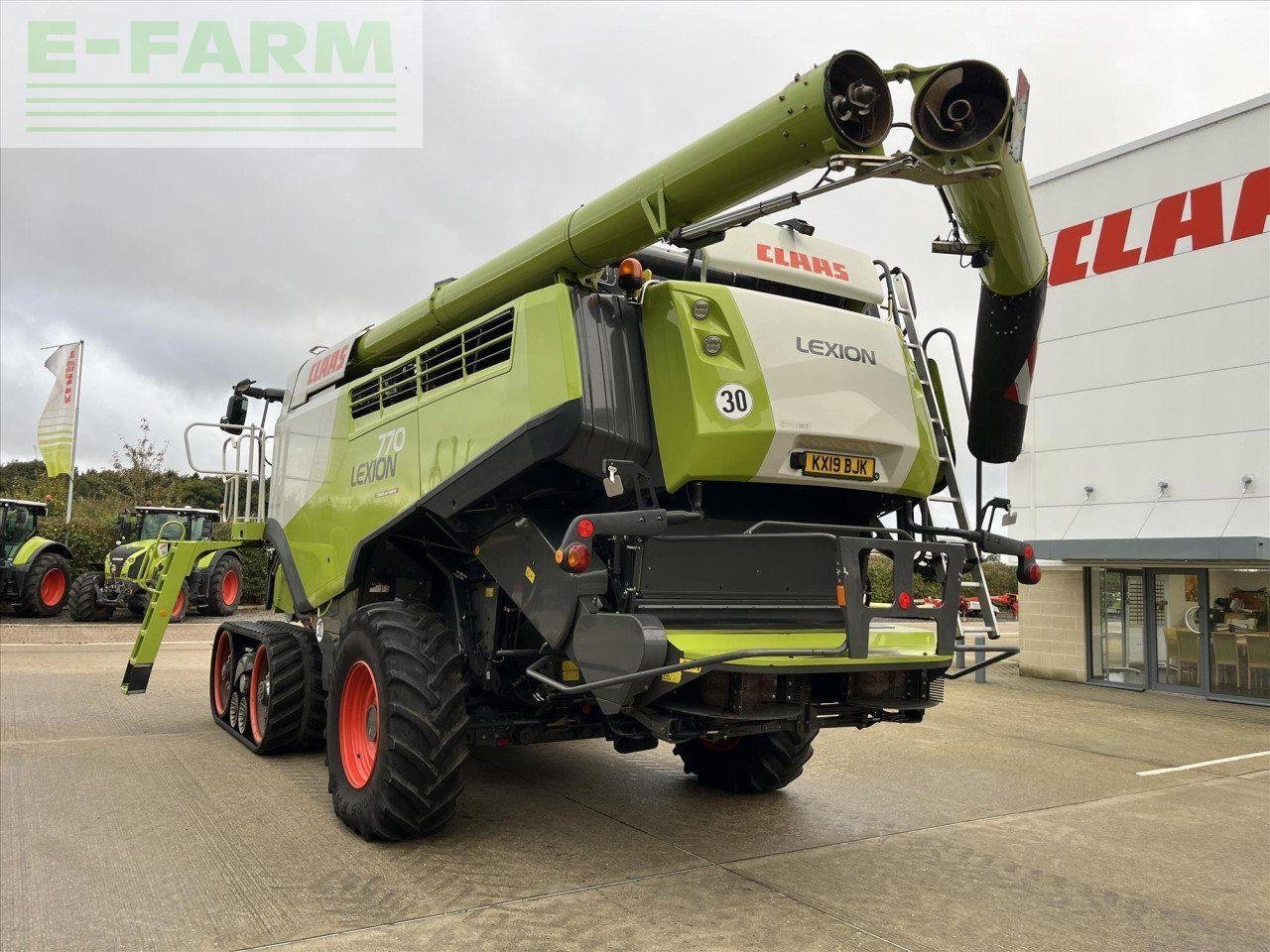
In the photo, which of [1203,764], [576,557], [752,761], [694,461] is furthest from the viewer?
[1203,764]

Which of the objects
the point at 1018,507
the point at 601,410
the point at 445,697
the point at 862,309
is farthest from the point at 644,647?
the point at 1018,507

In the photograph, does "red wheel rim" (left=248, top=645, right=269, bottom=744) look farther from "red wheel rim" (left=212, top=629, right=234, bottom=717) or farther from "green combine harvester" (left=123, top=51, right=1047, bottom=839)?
"green combine harvester" (left=123, top=51, right=1047, bottom=839)

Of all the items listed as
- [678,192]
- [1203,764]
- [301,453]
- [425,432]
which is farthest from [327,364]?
[1203,764]

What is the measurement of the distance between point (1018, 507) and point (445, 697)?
1157 cm

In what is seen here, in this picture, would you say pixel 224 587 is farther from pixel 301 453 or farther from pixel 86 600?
pixel 301 453

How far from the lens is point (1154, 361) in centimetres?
1241

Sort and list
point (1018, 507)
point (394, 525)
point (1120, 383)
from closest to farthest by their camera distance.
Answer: point (394, 525), point (1120, 383), point (1018, 507)

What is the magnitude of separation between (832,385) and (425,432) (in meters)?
2.11

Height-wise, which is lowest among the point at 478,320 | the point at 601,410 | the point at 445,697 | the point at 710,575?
the point at 445,697

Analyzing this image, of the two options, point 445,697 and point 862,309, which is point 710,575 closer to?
point 445,697

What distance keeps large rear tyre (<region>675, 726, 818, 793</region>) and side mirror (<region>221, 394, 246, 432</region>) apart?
4503mm

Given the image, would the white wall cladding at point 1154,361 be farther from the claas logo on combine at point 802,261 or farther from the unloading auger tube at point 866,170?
the claas logo on combine at point 802,261

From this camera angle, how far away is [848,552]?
3.78m

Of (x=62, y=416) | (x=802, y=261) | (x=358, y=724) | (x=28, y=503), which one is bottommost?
(x=358, y=724)
